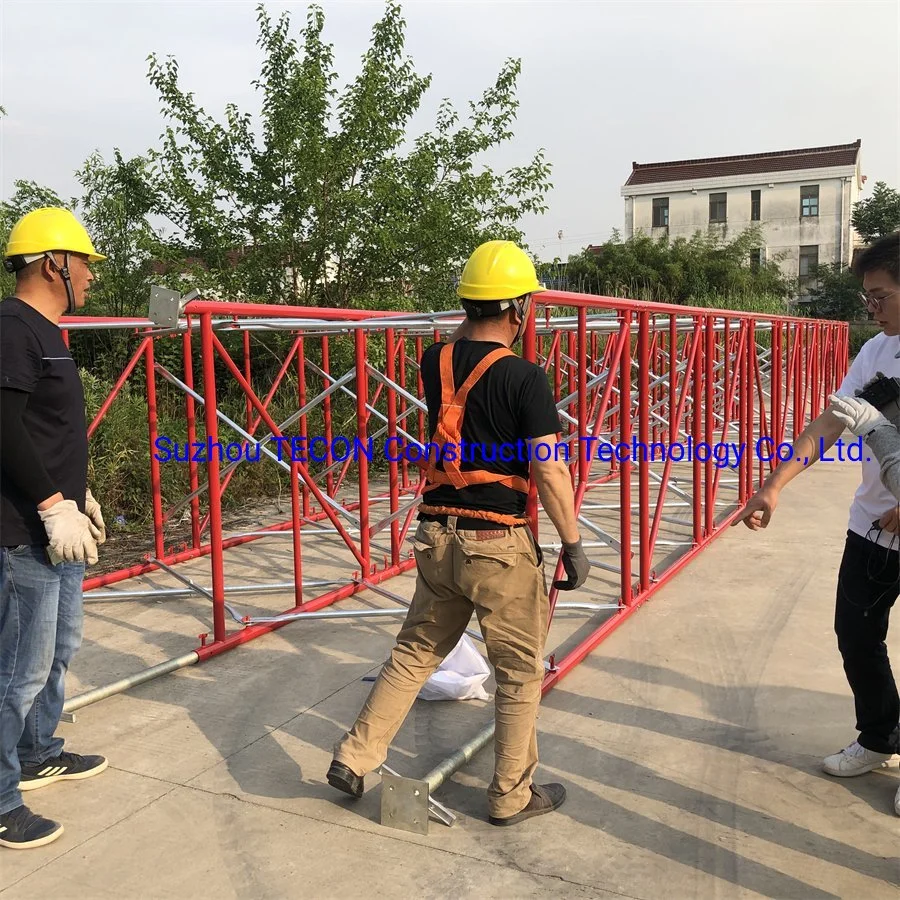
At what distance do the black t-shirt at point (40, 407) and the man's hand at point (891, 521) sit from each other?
103 inches

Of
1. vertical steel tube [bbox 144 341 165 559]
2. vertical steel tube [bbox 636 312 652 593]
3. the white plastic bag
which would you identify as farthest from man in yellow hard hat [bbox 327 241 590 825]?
vertical steel tube [bbox 144 341 165 559]

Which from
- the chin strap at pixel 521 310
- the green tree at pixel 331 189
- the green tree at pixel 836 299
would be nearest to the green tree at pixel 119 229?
the green tree at pixel 331 189

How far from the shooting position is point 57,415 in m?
2.82

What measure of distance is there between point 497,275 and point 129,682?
2669 mm

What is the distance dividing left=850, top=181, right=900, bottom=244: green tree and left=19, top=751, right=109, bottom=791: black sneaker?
38.3m

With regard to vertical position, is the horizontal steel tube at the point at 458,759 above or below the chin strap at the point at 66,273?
below

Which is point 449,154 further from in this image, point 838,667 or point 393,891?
point 393,891

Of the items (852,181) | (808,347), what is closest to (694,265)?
(852,181)

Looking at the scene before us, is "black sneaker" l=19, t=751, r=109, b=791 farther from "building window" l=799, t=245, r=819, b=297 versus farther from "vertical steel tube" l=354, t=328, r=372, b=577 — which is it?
"building window" l=799, t=245, r=819, b=297

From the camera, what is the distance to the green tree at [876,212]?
3559cm

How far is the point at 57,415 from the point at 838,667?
142 inches

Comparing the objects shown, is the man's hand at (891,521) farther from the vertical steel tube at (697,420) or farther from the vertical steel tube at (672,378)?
the vertical steel tube at (697,420)

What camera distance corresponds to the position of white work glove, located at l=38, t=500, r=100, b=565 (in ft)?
8.71

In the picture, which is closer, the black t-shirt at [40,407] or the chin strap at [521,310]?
the black t-shirt at [40,407]
